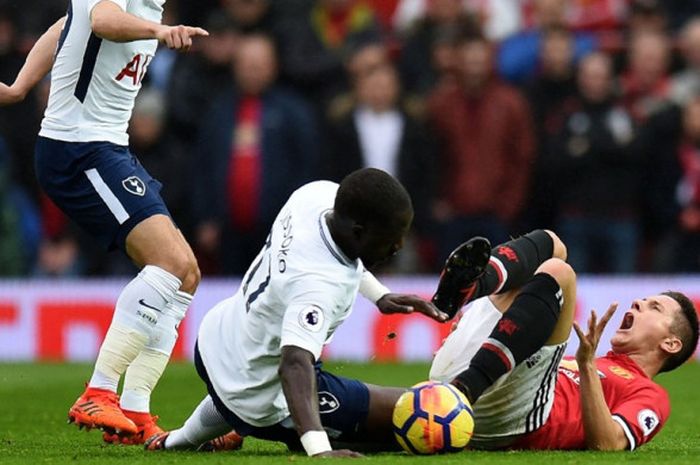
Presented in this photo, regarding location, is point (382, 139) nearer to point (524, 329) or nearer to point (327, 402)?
point (524, 329)

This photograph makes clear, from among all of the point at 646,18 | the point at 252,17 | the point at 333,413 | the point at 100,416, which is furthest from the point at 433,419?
the point at 646,18

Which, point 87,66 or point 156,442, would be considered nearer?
point 156,442

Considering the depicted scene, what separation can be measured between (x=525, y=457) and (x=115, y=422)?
1.86 metres

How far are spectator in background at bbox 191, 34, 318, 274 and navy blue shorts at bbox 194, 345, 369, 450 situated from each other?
7.03 metres

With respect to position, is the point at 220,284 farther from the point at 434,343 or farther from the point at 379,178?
the point at 379,178

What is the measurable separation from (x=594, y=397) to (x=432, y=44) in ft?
26.0

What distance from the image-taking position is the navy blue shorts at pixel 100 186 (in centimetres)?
684

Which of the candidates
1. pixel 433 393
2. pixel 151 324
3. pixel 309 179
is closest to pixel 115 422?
pixel 151 324

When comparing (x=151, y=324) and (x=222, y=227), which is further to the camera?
(x=222, y=227)

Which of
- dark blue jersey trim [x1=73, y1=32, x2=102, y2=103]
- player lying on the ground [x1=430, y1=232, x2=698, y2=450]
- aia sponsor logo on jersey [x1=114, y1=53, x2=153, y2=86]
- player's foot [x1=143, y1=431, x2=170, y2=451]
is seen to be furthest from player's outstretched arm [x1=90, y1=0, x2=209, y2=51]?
player's foot [x1=143, y1=431, x2=170, y2=451]

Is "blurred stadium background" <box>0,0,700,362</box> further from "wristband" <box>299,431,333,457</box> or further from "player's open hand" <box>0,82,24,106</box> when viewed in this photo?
"wristband" <box>299,431,333,457</box>

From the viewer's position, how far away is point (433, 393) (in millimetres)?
5738

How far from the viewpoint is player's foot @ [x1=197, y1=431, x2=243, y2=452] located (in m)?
6.42

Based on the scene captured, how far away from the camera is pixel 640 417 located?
241 inches
